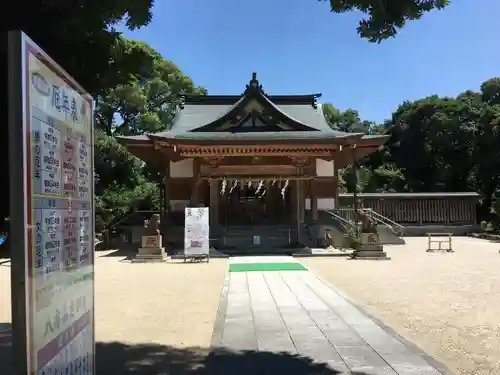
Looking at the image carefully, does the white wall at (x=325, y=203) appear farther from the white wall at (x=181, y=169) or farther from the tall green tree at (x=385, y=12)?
the tall green tree at (x=385, y=12)

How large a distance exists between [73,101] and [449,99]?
129 feet

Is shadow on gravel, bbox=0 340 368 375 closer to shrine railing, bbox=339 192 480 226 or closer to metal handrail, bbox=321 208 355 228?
metal handrail, bbox=321 208 355 228

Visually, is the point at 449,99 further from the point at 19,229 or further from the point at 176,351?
the point at 19,229

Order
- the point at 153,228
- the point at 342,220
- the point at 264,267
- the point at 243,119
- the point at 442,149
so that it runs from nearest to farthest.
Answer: the point at 264,267, the point at 153,228, the point at 342,220, the point at 243,119, the point at 442,149

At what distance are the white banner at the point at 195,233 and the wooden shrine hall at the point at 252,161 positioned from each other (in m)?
3.19

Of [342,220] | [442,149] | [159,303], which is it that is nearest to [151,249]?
[342,220]

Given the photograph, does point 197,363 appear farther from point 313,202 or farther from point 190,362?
point 313,202

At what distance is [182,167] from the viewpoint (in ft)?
66.8

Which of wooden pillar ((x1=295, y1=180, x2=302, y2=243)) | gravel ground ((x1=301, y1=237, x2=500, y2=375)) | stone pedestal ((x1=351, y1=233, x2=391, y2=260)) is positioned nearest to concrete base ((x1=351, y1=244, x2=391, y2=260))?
stone pedestal ((x1=351, y1=233, x2=391, y2=260))

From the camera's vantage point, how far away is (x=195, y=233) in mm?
14938

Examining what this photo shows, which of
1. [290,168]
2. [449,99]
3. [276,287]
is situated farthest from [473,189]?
[276,287]

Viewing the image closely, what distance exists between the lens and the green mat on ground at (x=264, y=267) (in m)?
12.8

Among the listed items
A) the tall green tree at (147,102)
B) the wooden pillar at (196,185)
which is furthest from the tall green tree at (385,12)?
the tall green tree at (147,102)

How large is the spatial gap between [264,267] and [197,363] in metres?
8.59
